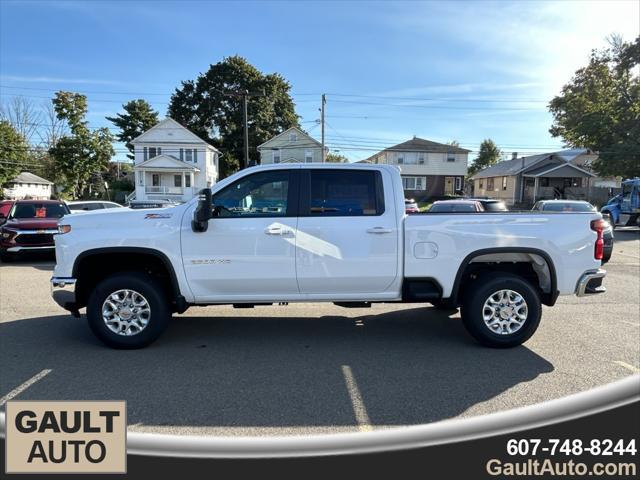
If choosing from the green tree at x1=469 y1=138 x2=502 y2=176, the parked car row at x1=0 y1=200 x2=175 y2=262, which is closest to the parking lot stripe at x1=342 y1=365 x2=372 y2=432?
the parked car row at x1=0 y1=200 x2=175 y2=262

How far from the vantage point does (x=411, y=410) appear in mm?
3562

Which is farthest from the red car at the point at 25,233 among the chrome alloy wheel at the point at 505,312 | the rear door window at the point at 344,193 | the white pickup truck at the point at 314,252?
the chrome alloy wheel at the point at 505,312

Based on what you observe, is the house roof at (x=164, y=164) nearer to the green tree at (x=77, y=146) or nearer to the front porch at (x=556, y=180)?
the green tree at (x=77, y=146)

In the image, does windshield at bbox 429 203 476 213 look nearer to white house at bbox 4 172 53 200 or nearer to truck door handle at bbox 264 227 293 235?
truck door handle at bbox 264 227 293 235

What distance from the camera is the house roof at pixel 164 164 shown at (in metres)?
45.1

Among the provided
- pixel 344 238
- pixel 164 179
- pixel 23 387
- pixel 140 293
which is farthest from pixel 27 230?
pixel 164 179

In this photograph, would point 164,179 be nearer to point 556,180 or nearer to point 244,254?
point 556,180

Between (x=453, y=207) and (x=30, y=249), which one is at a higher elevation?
(x=453, y=207)

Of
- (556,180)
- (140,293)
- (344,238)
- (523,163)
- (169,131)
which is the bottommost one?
(140,293)

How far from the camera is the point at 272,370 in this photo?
14.4 feet

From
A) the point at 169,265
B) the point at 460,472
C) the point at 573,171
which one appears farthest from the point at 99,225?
the point at 573,171

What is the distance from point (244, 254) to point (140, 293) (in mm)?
1232

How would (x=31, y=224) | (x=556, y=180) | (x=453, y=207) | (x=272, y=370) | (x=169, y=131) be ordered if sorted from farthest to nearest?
(x=169, y=131)
(x=556, y=180)
(x=453, y=207)
(x=31, y=224)
(x=272, y=370)

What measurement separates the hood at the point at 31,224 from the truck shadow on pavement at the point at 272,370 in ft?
22.1
